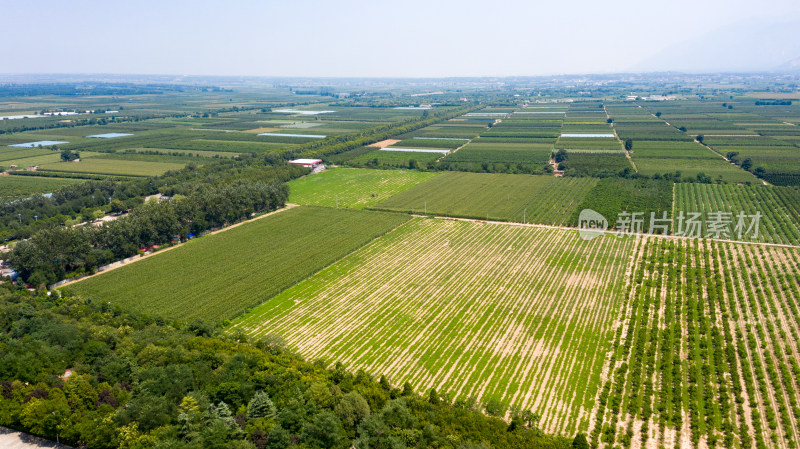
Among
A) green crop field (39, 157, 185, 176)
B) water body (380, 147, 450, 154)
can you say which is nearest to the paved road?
green crop field (39, 157, 185, 176)

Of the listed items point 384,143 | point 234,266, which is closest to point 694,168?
point 384,143

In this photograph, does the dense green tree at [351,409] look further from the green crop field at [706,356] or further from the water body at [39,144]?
the water body at [39,144]

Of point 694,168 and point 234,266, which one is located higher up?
point 694,168

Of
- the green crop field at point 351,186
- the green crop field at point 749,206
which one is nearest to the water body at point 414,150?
the green crop field at point 351,186

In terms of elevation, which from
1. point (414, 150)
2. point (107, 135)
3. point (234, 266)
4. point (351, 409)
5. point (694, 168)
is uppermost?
point (351, 409)

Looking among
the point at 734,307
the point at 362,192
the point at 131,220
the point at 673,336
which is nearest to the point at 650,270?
the point at 734,307

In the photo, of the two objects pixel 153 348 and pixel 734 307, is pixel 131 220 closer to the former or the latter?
pixel 153 348

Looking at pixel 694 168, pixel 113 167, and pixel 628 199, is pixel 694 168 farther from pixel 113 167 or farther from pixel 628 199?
pixel 113 167
